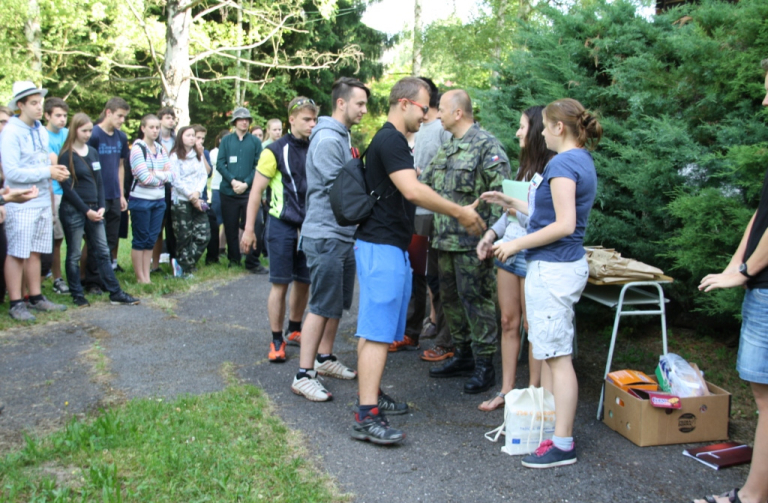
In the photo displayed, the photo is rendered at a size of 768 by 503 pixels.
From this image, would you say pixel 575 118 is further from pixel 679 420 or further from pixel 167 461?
pixel 167 461

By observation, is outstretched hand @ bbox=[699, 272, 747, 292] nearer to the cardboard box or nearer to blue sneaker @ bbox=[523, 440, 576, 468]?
the cardboard box

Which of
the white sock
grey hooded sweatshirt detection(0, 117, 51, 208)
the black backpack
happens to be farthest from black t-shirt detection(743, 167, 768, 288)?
grey hooded sweatshirt detection(0, 117, 51, 208)

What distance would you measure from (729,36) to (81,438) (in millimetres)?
5130

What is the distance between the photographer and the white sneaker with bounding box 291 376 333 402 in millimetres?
4527

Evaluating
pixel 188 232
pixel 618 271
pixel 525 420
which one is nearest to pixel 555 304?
pixel 525 420

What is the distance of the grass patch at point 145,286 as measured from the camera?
6.60 m

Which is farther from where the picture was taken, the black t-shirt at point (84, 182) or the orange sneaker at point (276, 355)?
the black t-shirt at point (84, 182)

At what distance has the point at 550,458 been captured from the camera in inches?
139

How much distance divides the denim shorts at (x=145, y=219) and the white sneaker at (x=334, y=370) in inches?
158

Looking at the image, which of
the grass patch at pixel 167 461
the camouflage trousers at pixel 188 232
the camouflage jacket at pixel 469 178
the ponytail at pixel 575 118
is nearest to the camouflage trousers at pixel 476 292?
the camouflage jacket at pixel 469 178

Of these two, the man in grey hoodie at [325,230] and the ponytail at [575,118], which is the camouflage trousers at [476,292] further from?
the ponytail at [575,118]

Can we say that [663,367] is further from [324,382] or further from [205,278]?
[205,278]

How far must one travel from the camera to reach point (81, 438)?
3.65 m

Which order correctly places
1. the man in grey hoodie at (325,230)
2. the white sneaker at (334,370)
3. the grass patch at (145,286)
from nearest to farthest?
the man in grey hoodie at (325,230) < the white sneaker at (334,370) < the grass patch at (145,286)
